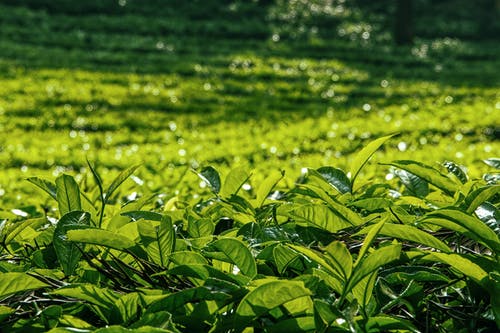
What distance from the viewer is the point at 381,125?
11.3m

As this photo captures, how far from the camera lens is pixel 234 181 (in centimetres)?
201

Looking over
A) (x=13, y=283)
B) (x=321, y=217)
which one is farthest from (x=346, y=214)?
(x=13, y=283)

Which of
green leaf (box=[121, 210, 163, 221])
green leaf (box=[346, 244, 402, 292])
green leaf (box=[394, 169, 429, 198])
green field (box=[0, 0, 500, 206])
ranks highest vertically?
green leaf (box=[346, 244, 402, 292])

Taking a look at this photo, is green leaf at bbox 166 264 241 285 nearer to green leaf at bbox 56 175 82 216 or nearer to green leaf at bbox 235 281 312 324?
green leaf at bbox 235 281 312 324

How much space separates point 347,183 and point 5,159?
7609 mm

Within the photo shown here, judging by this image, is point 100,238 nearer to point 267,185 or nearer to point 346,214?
point 346,214

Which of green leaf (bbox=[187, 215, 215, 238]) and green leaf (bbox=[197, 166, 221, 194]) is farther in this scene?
green leaf (bbox=[197, 166, 221, 194])

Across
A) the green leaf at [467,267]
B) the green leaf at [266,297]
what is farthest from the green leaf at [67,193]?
the green leaf at [467,267]

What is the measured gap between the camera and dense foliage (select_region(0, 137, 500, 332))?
124 centimetres

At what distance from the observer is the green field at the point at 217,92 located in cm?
911

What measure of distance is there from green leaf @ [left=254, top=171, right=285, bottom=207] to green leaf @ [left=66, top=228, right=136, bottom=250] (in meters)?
0.59

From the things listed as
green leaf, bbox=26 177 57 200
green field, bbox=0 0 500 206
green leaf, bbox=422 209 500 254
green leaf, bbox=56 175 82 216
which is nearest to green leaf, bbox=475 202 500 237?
green leaf, bbox=422 209 500 254

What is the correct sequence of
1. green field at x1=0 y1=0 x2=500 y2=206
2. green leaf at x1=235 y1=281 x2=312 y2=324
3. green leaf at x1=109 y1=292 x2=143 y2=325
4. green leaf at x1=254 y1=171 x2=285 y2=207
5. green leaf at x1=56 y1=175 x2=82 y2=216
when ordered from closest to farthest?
1. green leaf at x1=235 y1=281 x2=312 y2=324
2. green leaf at x1=109 y1=292 x2=143 y2=325
3. green leaf at x1=56 y1=175 x2=82 y2=216
4. green leaf at x1=254 y1=171 x2=285 y2=207
5. green field at x1=0 y1=0 x2=500 y2=206

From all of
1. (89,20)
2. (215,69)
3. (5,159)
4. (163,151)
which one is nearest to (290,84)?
(215,69)
